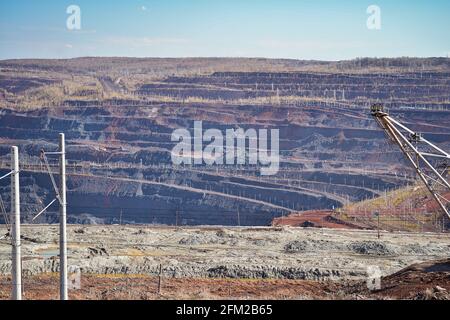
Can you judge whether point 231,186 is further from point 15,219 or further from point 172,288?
point 15,219

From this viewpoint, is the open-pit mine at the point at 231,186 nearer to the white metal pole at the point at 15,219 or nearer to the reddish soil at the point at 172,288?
the reddish soil at the point at 172,288

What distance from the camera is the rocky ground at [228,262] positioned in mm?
20250

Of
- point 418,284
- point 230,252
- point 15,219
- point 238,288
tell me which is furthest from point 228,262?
point 15,219

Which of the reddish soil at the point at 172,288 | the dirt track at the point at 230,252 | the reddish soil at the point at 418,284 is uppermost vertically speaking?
the reddish soil at the point at 418,284

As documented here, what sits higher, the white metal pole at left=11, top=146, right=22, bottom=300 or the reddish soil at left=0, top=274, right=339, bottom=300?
the white metal pole at left=11, top=146, right=22, bottom=300

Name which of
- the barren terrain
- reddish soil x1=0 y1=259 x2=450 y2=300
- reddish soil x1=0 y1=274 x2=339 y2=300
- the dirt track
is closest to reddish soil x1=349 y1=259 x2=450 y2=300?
reddish soil x1=0 y1=259 x2=450 y2=300

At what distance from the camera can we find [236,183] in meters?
61.7

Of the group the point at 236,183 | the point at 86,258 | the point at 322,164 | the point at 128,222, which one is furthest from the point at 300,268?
the point at 322,164

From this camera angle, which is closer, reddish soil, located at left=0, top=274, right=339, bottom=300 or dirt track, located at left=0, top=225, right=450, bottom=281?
reddish soil, located at left=0, top=274, right=339, bottom=300

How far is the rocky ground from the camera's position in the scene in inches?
797

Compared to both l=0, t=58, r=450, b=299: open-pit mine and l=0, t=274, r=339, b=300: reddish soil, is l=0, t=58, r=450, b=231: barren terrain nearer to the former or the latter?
l=0, t=58, r=450, b=299: open-pit mine

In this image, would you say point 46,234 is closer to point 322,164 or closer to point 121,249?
point 121,249

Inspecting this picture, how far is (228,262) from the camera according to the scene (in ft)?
85.9

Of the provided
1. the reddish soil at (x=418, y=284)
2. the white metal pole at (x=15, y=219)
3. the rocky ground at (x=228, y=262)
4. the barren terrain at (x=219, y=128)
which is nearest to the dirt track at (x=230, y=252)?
the rocky ground at (x=228, y=262)
